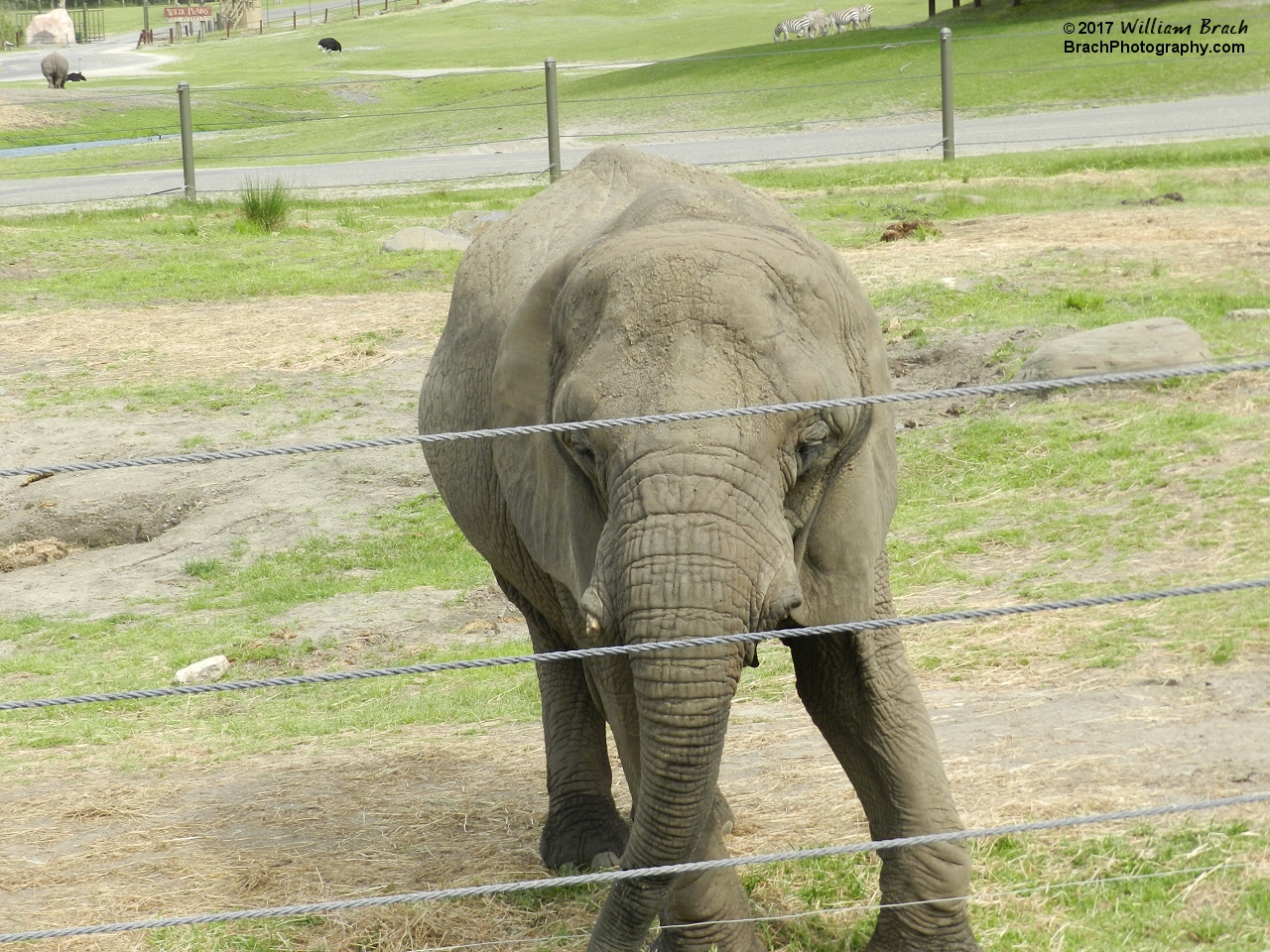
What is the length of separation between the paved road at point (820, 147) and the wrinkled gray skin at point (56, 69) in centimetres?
2347

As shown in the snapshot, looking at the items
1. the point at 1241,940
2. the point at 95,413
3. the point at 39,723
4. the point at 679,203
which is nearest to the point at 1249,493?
the point at 1241,940

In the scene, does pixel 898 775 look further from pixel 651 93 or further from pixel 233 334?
pixel 651 93

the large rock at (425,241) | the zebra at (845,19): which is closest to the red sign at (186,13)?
the zebra at (845,19)

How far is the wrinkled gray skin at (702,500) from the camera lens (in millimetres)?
3406

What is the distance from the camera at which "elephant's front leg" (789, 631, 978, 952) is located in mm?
4449

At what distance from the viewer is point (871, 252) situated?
14.2m

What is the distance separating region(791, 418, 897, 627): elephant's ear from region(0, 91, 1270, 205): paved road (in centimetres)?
1781

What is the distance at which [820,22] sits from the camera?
2167 inches

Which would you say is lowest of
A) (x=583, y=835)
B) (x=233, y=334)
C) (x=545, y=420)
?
(x=583, y=835)

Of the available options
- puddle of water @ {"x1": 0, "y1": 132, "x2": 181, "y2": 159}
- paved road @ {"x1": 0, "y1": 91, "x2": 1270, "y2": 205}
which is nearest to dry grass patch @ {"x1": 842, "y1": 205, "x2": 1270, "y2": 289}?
paved road @ {"x1": 0, "y1": 91, "x2": 1270, "y2": 205}

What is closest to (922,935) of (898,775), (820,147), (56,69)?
(898,775)

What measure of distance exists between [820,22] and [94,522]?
159 ft

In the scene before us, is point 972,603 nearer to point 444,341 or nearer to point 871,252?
point 444,341

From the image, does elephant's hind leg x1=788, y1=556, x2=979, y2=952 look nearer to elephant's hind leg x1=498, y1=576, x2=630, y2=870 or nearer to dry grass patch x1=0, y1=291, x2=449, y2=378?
elephant's hind leg x1=498, y1=576, x2=630, y2=870
